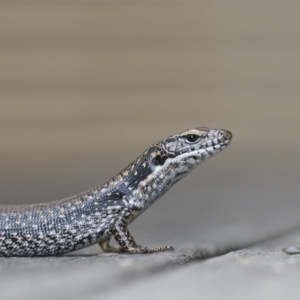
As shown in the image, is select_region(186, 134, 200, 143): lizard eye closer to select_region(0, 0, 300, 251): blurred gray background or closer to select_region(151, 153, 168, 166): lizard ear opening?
select_region(151, 153, 168, 166): lizard ear opening

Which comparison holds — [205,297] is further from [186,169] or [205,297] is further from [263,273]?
[186,169]

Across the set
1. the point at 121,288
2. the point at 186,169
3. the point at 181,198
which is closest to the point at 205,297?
the point at 121,288

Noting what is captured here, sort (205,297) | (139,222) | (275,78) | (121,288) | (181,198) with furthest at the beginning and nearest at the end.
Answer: (275,78), (181,198), (139,222), (121,288), (205,297)

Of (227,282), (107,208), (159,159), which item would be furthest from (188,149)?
(227,282)

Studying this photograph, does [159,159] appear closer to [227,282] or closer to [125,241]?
[125,241]

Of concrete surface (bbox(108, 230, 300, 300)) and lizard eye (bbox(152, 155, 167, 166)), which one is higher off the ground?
lizard eye (bbox(152, 155, 167, 166))

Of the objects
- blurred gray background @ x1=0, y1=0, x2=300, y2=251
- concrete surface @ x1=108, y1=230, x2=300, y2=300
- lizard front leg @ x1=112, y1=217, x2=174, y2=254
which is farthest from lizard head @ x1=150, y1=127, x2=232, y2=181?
blurred gray background @ x1=0, y1=0, x2=300, y2=251
